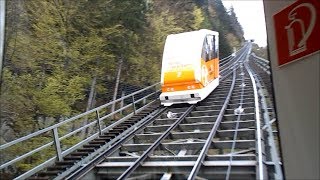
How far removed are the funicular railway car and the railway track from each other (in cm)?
35

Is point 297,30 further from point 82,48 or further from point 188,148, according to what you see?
point 82,48

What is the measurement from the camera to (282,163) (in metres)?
1.78

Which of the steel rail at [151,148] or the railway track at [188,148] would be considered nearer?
the railway track at [188,148]

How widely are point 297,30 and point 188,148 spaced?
3.23m

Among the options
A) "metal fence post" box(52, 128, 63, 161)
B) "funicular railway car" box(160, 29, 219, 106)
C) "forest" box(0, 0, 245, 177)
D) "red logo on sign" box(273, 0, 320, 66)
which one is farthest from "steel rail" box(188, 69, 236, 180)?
"metal fence post" box(52, 128, 63, 161)

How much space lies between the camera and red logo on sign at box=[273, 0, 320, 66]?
1.42m

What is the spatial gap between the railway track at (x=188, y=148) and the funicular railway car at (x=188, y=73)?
35 cm

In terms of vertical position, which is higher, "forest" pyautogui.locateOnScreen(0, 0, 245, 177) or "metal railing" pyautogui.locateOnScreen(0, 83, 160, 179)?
"forest" pyautogui.locateOnScreen(0, 0, 245, 177)

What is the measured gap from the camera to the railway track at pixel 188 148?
305 cm

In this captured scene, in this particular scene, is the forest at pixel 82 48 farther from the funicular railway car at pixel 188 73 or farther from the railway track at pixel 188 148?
Answer: the funicular railway car at pixel 188 73

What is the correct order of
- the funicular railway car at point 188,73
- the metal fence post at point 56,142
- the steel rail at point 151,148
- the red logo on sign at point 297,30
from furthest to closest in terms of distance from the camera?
the funicular railway car at point 188,73, the metal fence post at point 56,142, the steel rail at point 151,148, the red logo on sign at point 297,30

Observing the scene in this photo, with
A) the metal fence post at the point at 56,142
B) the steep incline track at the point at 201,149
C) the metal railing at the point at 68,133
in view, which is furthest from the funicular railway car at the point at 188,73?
the metal fence post at the point at 56,142

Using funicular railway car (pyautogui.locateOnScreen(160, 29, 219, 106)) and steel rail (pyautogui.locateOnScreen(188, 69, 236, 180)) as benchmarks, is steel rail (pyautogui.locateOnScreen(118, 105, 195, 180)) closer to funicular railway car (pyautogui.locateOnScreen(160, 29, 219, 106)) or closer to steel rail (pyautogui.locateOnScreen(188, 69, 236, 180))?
funicular railway car (pyautogui.locateOnScreen(160, 29, 219, 106))

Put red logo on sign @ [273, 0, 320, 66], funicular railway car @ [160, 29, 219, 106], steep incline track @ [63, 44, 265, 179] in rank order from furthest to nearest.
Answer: funicular railway car @ [160, 29, 219, 106]
steep incline track @ [63, 44, 265, 179]
red logo on sign @ [273, 0, 320, 66]
